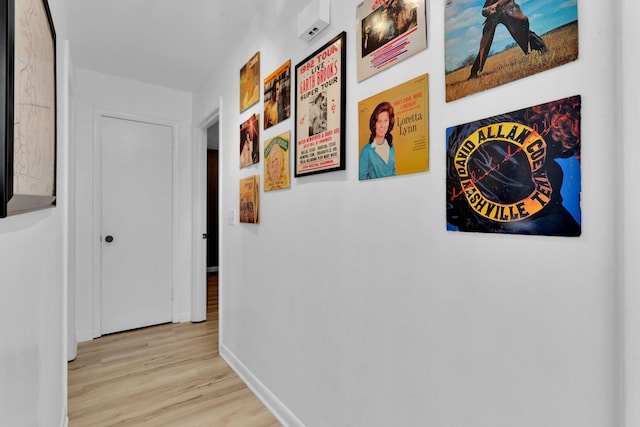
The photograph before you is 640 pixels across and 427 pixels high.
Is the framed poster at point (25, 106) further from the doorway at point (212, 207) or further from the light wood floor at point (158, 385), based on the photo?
the doorway at point (212, 207)

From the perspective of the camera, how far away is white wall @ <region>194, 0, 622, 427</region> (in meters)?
0.77

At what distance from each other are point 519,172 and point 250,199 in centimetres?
167

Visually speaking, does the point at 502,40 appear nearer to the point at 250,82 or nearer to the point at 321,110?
the point at 321,110

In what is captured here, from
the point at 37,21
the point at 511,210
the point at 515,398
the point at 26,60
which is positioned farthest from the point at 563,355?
the point at 37,21

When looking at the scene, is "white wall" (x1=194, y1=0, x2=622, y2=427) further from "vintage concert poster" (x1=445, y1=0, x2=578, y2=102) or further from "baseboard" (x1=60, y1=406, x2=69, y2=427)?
"baseboard" (x1=60, y1=406, x2=69, y2=427)

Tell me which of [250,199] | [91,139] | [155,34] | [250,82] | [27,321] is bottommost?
[27,321]

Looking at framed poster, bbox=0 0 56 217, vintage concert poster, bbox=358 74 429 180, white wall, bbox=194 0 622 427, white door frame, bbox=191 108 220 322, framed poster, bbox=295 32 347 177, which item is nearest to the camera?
framed poster, bbox=0 0 56 217

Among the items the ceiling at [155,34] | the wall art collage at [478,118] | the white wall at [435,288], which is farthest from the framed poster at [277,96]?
the ceiling at [155,34]

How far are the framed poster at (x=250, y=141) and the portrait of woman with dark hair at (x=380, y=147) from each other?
1.02 meters

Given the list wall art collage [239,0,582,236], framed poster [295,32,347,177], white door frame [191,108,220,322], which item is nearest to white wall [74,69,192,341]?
white door frame [191,108,220,322]

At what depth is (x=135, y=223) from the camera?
3.32 metres

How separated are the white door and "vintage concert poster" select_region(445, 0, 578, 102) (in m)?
3.09

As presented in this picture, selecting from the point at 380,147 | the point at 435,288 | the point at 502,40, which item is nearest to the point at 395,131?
the point at 380,147

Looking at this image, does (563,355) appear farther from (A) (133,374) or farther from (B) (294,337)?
(A) (133,374)
